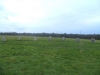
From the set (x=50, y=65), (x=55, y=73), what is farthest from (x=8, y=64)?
(x=55, y=73)

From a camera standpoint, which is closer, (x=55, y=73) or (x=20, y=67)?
(x=55, y=73)

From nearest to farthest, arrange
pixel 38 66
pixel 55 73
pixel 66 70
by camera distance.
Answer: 1. pixel 55 73
2. pixel 66 70
3. pixel 38 66

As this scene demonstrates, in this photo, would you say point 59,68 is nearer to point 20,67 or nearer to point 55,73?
point 55,73

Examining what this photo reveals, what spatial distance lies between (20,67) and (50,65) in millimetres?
1907

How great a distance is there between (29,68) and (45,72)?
1203mm

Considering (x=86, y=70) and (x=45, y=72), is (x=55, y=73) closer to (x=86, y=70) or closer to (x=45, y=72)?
(x=45, y=72)

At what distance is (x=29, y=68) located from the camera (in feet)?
32.2

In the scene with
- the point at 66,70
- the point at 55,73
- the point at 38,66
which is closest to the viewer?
the point at 55,73

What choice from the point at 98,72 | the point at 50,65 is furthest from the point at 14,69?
the point at 98,72

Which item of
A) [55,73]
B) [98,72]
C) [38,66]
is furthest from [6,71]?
[98,72]

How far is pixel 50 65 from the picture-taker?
10.6 m

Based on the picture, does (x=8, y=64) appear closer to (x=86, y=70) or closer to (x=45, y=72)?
(x=45, y=72)

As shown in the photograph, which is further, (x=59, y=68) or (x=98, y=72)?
(x=59, y=68)

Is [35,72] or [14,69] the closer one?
[35,72]
